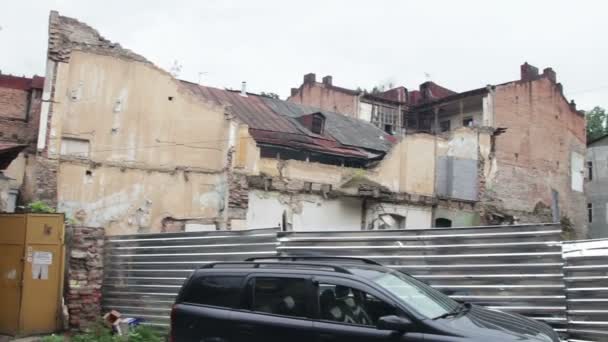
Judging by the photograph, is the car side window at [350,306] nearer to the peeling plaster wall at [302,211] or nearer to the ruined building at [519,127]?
the peeling plaster wall at [302,211]

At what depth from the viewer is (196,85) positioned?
1036 inches

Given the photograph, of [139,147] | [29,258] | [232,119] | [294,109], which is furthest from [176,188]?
[294,109]

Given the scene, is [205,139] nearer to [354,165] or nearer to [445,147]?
[354,165]

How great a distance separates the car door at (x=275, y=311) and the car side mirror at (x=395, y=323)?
0.82m

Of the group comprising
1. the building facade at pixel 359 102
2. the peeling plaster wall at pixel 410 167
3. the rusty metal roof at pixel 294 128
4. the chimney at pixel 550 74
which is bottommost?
the peeling plaster wall at pixel 410 167

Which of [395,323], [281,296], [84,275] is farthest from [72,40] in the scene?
[395,323]

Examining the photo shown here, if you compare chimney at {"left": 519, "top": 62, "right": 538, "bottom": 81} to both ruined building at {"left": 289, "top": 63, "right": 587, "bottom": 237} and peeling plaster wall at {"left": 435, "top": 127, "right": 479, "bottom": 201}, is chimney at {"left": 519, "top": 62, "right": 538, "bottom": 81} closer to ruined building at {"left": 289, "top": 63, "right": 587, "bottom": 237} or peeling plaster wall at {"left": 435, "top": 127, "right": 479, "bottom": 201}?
ruined building at {"left": 289, "top": 63, "right": 587, "bottom": 237}

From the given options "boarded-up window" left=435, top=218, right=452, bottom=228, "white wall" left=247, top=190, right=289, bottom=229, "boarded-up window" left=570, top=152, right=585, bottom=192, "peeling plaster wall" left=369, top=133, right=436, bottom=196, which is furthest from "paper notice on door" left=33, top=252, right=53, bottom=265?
"boarded-up window" left=570, top=152, right=585, bottom=192

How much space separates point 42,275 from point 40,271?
8 cm

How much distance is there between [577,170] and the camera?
1502 inches

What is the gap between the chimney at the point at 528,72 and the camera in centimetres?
3509

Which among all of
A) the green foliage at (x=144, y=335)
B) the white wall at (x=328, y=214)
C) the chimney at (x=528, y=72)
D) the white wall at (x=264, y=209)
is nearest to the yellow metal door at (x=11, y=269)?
the green foliage at (x=144, y=335)

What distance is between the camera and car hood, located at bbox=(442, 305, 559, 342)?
15.9 feet

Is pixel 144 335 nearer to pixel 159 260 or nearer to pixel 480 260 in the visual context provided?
pixel 159 260
